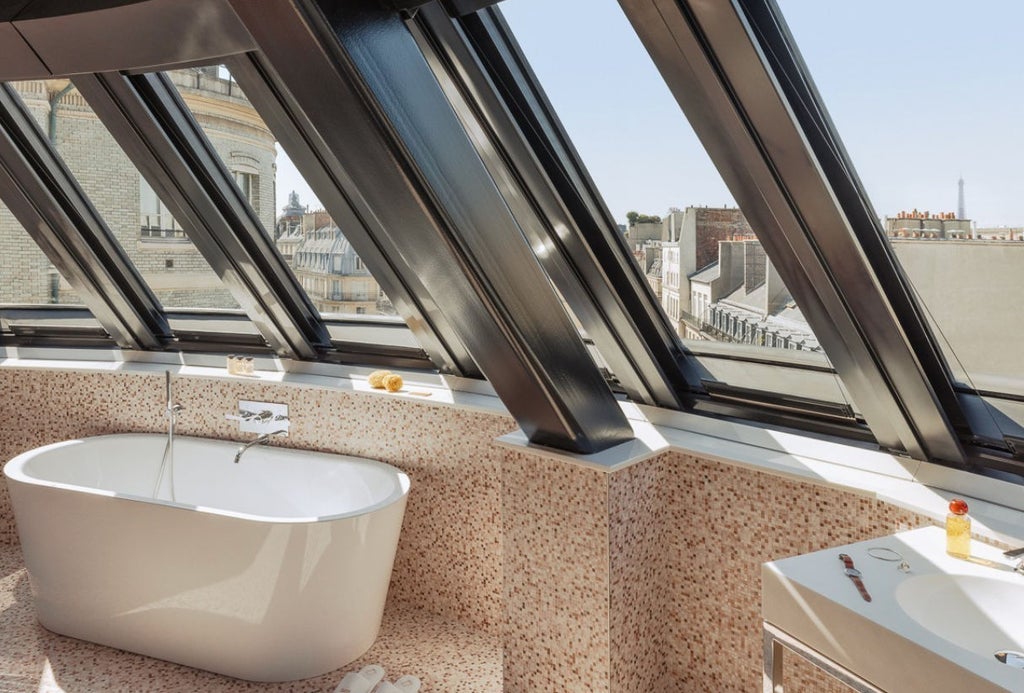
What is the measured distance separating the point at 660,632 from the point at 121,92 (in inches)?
124

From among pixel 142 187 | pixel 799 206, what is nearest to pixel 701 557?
pixel 799 206

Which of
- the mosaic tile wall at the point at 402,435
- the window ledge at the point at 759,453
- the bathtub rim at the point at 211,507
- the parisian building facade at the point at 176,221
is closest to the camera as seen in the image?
the window ledge at the point at 759,453

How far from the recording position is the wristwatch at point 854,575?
177 cm

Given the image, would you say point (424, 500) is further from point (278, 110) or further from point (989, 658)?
point (989, 658)

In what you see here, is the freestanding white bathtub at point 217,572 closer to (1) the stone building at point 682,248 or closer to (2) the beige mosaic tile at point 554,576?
(2) the beige mosaic tile at point 554,576

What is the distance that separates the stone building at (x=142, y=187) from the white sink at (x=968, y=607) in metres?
2.87

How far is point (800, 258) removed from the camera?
217 cm

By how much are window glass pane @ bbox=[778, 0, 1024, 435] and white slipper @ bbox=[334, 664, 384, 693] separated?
8.03 feet

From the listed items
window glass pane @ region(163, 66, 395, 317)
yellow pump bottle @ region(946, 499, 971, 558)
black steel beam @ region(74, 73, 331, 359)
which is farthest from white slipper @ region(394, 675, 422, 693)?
yellow pump bottle @ region(946, 499, 971, 558)

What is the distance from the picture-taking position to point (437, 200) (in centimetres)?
229

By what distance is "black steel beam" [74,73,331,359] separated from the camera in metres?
3.31

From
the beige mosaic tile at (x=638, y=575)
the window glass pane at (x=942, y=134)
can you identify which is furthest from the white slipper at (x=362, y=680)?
the window glass pane at (x=942, y=134)

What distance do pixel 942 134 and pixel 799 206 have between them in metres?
0.38

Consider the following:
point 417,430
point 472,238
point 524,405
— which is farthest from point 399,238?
point 417,430
